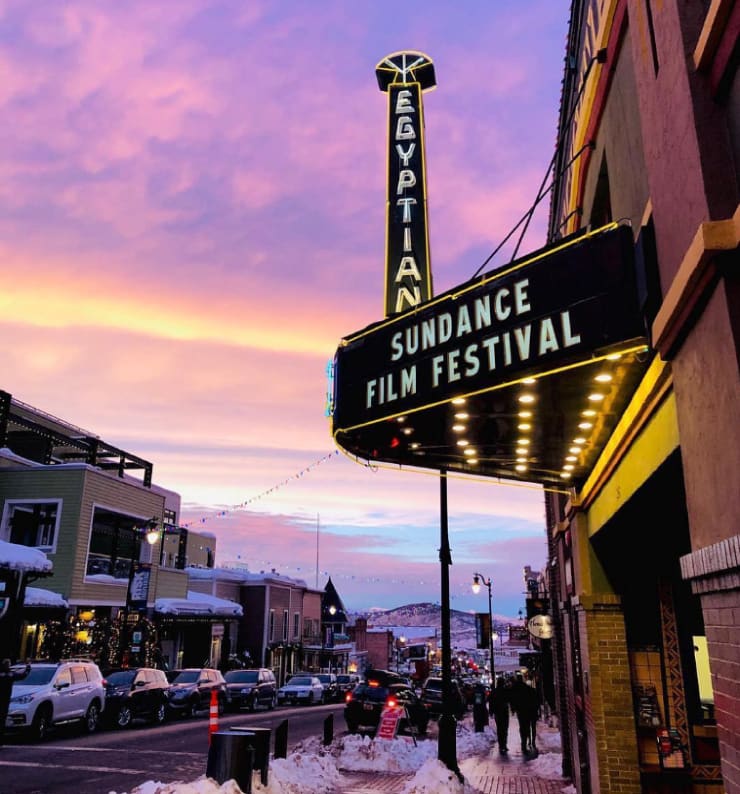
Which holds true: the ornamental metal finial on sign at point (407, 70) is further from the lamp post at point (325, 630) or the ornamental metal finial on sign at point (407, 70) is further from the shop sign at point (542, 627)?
the lamp post at point (325, 630)

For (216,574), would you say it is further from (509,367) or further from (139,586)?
(509,367)

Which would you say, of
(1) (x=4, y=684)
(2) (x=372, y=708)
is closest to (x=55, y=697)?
(1) (x=4, y=684)

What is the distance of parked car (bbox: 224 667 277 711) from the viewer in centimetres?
2691

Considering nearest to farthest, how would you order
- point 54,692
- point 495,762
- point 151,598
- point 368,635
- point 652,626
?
point 652,626 < point 495,762 < point 54,692 < point 151,598 < point 368,635

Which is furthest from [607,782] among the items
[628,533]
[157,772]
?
[157,772]

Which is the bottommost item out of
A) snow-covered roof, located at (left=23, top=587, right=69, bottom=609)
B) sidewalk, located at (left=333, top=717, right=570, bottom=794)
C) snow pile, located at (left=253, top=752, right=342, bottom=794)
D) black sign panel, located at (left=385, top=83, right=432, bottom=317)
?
sidewalk, located at (left=333, top=717, right=570, bottom=794)

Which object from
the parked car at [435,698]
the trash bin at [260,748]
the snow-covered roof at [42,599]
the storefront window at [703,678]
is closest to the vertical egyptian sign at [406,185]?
the storefront window at [703,678]

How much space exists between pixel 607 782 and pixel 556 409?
513 centimetres

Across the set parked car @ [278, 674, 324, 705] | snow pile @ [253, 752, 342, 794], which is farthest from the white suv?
parked car @ [278, 674, 324, 705]

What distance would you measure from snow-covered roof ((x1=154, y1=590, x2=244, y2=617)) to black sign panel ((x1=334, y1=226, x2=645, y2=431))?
27.8 m

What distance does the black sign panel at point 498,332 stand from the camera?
210 inches

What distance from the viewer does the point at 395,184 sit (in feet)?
42.2

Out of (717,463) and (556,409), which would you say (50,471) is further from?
(717,463)

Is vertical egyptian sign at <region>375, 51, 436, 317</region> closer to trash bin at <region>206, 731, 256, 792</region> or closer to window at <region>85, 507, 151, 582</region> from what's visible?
trash bin at <region>206, 731, 256, 792</region>
